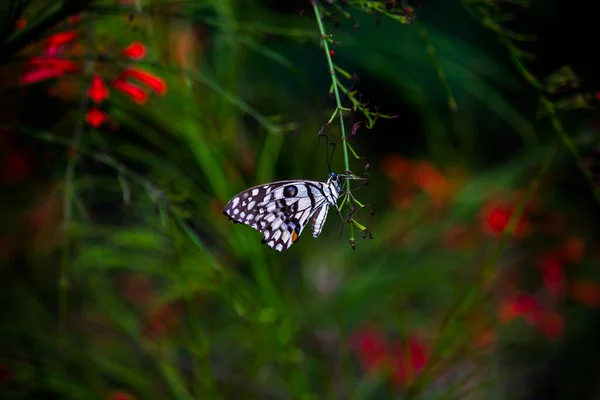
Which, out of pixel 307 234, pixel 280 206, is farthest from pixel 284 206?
pixel 307 234

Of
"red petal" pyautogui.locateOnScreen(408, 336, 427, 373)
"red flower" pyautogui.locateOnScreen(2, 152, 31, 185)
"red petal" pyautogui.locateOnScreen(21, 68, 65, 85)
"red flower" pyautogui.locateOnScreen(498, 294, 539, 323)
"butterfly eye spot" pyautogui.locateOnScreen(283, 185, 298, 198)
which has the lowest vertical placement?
"butterfly eye spot" pyautogui.locateOnScreen(283, 185, 298, 198)

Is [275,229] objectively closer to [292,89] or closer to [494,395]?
[292,89]

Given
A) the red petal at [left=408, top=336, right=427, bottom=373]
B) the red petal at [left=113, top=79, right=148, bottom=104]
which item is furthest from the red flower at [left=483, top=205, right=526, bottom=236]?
the red petal at [left=113, top=79, right=148, bottom=104]

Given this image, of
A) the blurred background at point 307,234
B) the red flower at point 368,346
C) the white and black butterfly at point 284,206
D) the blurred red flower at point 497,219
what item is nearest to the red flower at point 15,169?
the blurred background at point 307,234

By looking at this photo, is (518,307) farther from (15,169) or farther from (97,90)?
(15,169)

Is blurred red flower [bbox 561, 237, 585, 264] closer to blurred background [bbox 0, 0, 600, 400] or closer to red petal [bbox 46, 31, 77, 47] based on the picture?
blurred background [bbox 0, 0, 600, 400]

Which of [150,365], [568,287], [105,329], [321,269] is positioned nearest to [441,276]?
[321,269]
